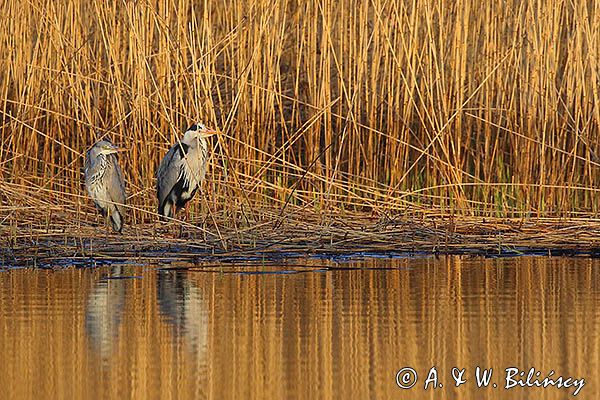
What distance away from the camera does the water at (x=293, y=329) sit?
449cm

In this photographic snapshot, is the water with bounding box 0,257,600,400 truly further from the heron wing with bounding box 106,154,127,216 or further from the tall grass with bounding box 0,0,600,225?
the tall grass with bounding box 0,0,600,225

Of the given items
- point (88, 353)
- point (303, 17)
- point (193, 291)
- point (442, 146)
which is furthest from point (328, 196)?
point (88, 353)

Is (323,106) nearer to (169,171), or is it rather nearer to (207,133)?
(207,133)

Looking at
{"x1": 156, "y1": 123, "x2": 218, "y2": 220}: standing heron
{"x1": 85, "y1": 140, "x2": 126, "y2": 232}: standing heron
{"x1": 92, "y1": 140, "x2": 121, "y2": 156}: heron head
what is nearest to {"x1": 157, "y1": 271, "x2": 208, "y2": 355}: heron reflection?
{"x1": 85, "y1": 140, "x2": 126, "y2": 232}: standing heron

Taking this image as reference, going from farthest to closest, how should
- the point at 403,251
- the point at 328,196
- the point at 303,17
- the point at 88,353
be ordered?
1. the point at 303,17
2. the point at 328,196
3. the point at 403,251
4. the point at 88,353

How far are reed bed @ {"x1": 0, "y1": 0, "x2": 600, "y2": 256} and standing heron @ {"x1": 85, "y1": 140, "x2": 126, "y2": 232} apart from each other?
0.53 ft

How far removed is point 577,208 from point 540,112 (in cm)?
71

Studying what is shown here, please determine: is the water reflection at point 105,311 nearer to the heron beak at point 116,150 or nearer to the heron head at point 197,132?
the heron beak at point 116,150

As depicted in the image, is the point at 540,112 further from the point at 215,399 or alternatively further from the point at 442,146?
the point at 215,399

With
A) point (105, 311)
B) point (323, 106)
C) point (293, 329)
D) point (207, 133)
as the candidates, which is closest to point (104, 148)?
point (207, 133)

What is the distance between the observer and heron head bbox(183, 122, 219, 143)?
30.4 feet

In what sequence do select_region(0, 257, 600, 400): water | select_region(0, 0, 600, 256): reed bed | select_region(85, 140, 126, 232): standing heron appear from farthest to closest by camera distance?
select_region(0, 0, 600, 256): reed bed < select_region(85, 140, 126, 232): standing heron < select_region(0, 257, 600, 400): water

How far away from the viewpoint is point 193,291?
654 centimetres

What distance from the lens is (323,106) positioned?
32.1 feet
